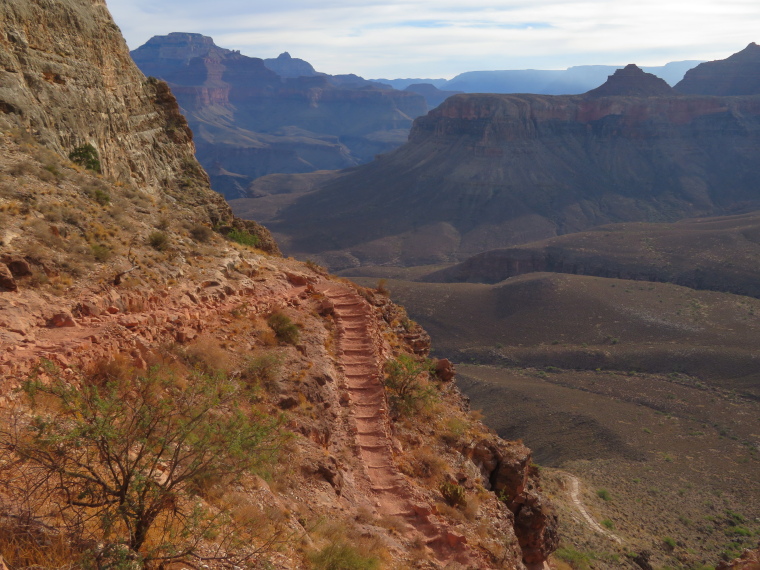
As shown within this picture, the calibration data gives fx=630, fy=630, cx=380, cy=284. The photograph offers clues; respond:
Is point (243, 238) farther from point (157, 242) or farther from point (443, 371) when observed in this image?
point (443, 371)

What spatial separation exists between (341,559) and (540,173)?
120925mm

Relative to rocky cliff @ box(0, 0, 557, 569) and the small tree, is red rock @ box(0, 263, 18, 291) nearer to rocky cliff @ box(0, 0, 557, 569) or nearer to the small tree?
rocky cliff @ box(0, 0, 557, 569)

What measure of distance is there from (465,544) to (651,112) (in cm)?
13493

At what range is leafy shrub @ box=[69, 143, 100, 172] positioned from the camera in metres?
17.6

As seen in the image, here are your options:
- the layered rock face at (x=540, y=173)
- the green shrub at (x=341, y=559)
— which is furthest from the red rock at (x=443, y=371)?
the layered rock face at (x=540, y=173)

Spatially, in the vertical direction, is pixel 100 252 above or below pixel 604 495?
above

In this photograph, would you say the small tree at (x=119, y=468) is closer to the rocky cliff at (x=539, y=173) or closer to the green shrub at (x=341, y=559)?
the green shrub at (x=341, y=559)

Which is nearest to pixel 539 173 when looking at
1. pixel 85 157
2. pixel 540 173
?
pixel 540 173

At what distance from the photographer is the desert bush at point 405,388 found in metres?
15.3

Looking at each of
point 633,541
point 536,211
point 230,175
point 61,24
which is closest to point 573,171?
point 536,211

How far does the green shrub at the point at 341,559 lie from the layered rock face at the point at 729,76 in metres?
173

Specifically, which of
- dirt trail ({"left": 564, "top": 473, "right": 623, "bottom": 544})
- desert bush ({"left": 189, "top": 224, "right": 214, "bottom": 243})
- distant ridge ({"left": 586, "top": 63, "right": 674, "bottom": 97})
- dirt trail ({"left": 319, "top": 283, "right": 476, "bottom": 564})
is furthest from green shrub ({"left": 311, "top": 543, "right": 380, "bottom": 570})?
distant ridge ({"left": 586, "top": 63, "right": 674, "bottom": 97})

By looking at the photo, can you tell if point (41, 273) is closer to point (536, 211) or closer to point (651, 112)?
point (536, 211)

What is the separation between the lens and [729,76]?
157375mm
